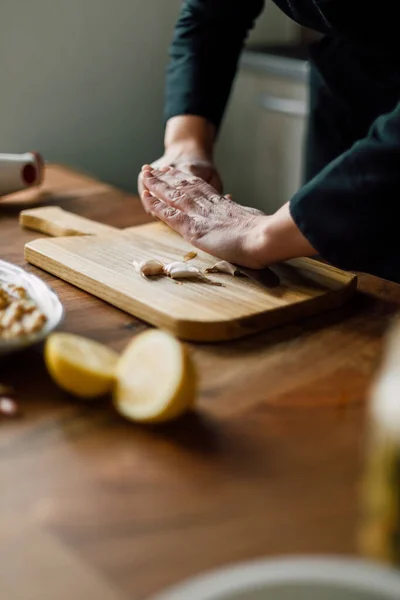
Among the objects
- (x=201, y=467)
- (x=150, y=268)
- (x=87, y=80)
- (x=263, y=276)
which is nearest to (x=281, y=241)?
(x=263, y=276)

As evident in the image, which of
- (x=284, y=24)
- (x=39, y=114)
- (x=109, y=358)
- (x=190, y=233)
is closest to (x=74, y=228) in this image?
(x=190, y=233)

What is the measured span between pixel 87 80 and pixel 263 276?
4.13ft

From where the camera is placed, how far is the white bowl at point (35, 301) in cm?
71

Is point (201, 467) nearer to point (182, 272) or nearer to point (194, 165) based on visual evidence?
point (182, 272)

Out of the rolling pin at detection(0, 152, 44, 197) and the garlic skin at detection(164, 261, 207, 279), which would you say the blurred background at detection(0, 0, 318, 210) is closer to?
the rolling pin at detection(0, 152, 44, 197)

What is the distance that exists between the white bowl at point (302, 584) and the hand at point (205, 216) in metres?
0.56

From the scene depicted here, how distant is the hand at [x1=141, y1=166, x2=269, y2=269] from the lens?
948mm

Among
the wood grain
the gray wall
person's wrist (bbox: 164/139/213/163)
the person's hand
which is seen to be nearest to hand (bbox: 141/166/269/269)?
the person's hand

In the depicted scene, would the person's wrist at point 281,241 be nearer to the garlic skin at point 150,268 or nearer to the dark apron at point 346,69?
the garlic skin at point 150,268

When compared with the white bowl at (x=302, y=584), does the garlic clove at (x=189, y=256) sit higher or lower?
lower

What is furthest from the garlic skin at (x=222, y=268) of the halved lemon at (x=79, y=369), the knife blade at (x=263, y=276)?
the halved lemon at (x=79, y=369)

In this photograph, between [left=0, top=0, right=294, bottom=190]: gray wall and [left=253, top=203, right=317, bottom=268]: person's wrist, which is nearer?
[left=253, top=203, right=317, bottom=268]: person's wrist

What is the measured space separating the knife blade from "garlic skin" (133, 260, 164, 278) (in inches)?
3.7

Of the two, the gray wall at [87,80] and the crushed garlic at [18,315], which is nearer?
the crushed garlic at [18,315]
